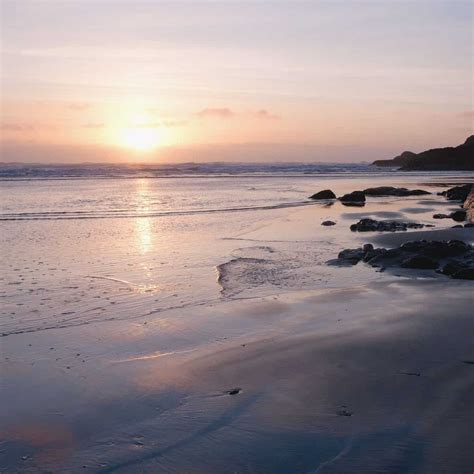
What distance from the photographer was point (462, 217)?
20672mm

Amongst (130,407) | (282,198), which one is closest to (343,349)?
(130,407)

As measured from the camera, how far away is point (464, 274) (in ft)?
34.0

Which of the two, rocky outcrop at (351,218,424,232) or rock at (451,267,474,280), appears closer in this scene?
rock at (451,267,474,280)

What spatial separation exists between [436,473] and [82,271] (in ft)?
27.8

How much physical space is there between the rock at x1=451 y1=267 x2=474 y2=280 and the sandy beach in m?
0.20

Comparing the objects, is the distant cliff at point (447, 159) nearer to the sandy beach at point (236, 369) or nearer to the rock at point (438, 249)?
the rock at point (438, 249)

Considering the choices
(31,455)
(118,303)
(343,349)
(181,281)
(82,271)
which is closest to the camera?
(31,455)

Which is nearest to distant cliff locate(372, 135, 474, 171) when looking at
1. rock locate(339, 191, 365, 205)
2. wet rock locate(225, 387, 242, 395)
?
rock locate(339, 191, 365, 205)

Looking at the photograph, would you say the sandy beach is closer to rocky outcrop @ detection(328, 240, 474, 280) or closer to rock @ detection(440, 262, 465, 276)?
rock @ detection(440, 262, 465, 276)

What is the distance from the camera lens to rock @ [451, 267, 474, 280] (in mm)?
10297

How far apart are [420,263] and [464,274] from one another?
1150 millimetres

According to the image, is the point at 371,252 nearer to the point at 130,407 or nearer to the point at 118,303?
the point at 118,303

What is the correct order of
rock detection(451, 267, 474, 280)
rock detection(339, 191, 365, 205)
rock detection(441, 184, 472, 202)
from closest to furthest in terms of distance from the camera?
rock detection(451, 267, 474, 280)
rock detection(339, 191, 365, 205)
rock detection(441, 184, 472, 202)

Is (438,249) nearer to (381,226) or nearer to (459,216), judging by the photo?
(381,226)
